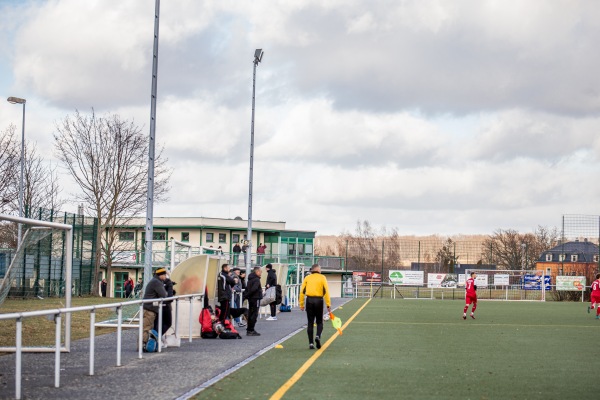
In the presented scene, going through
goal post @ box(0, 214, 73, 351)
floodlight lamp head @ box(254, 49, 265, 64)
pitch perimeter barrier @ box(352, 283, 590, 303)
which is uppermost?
floodlight lamp head @ box(254, 49, 265, 64)

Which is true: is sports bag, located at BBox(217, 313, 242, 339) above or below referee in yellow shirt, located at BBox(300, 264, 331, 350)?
below

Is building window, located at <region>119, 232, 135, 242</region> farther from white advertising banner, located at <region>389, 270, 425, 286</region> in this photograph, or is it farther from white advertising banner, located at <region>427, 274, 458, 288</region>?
white advertising banner, located at <region>427, 274, 458, 288</region>

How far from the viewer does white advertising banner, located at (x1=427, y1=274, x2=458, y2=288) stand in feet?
216

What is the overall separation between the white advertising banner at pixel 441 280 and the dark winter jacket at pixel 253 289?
42.5 m

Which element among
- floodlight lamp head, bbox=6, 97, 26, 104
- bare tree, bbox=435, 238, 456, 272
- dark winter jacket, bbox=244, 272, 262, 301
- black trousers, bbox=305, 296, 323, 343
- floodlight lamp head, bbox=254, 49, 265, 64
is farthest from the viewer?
bare tree, bbox=435, 238, 456, 272

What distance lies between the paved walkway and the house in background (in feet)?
163

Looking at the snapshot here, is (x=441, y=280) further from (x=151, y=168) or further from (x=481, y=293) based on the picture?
(x=151, y=168)

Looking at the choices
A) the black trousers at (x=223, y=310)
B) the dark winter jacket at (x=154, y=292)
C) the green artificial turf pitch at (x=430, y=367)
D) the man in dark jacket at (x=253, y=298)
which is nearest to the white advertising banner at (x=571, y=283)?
the green artificial turf pitch at (x=430, y=367)

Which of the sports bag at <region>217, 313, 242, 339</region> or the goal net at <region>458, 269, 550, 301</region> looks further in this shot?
the goal net at <region>458, 269, 550, 301</region>

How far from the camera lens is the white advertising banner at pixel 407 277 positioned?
66125mm

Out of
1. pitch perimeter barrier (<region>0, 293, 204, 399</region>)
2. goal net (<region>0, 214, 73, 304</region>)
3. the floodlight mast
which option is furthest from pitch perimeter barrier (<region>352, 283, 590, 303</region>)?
pitch perimeter barrier (<region>0, 293, 204, 399</region>)

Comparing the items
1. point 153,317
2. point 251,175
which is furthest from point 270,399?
point 251,175

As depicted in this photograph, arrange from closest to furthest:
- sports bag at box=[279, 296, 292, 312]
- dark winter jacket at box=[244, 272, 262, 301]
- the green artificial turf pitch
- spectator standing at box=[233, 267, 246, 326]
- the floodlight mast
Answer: the green artificial turf pitch < the floodlight mast < dark winter jacket at box=[244, 272, 262, 301] < spectator standing at box=[233, 267, 246, 326] < sports bag at box=[279, 296, 292, 312]

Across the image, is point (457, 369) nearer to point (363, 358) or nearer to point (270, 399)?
point (363, 358)
